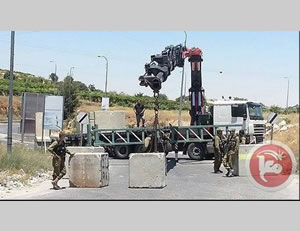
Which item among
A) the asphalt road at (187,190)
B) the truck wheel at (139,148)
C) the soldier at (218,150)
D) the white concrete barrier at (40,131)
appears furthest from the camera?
the white concrete barrier at (40,131)

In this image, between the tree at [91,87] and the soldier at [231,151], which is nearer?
the soldier at [231,151]

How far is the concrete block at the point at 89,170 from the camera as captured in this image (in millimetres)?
8719

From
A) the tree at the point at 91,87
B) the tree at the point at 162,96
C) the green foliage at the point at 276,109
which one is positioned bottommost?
the green foliage at the point at 276,109

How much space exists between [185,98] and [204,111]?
0.81m

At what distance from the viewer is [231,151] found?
848 cm

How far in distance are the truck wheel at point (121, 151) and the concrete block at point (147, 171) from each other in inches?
86.5

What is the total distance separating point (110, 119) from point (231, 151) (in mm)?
3344

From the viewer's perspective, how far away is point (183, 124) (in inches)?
373

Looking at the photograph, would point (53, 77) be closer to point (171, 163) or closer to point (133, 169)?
point (133, 169)

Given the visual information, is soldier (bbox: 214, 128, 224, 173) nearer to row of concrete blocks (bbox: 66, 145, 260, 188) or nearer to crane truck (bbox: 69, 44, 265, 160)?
crane truck (bbox: 69, 44, 265, 160)

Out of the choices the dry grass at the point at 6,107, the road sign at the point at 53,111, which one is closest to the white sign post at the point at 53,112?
the road sign at the point at 53,111

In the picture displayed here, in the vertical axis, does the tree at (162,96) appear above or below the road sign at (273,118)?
above

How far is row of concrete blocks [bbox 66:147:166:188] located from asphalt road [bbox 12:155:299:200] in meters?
0.15

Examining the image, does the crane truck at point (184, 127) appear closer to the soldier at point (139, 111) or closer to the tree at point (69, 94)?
the soldier at point (139, 111)
